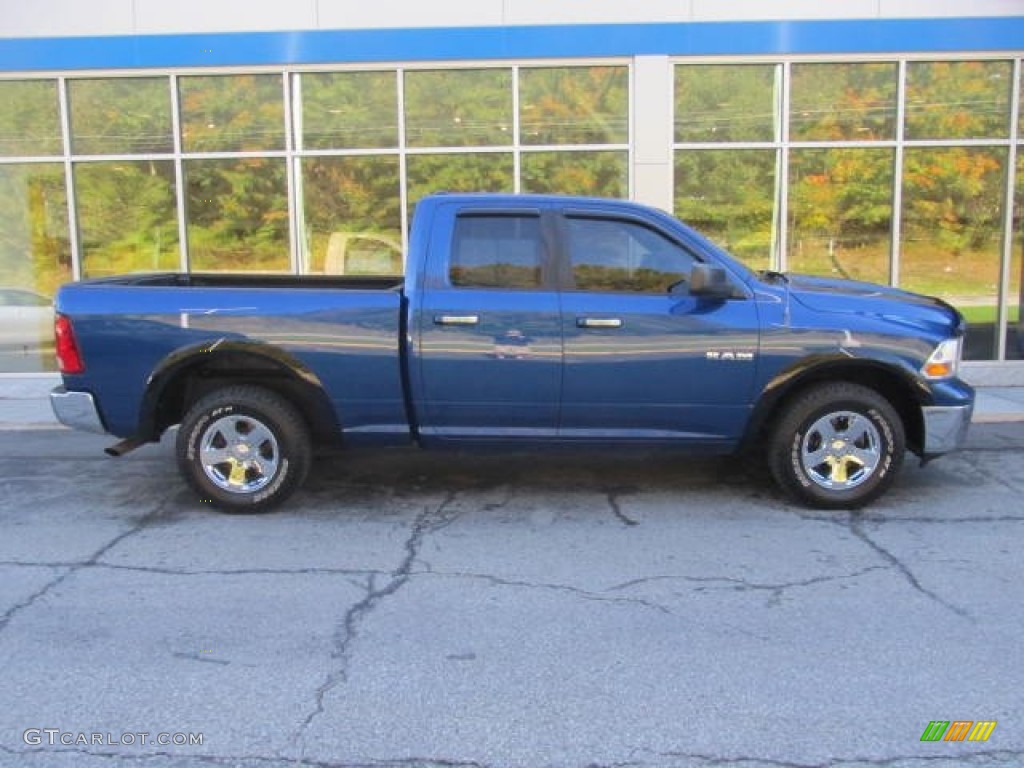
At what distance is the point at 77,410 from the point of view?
554 centimetres

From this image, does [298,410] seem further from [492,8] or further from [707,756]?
[492,8]

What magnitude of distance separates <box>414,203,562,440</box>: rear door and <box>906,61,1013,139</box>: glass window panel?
24.1 feet

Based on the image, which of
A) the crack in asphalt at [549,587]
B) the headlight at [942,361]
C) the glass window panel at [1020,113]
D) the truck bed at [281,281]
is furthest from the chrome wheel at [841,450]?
the glass window panel at [1020,113]

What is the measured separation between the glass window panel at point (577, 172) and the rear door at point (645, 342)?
564 centimetres

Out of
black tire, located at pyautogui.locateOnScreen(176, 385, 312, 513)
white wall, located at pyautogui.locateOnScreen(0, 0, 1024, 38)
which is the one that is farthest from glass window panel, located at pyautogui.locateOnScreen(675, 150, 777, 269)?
black tire, located at pyautogui.locateOnScreen(176, 385, 312, 513)

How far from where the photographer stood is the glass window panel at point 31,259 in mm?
11367

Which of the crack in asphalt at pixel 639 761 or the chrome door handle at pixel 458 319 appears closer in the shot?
the crack in asphalt at pixel 639 761

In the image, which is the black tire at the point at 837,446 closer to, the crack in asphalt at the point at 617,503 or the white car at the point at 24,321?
the crack in asphalt at the point at 617,503

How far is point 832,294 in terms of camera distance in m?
5.54

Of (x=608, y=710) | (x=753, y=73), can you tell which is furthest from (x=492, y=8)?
(x=608, y=710)

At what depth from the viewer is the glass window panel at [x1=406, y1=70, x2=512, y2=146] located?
427 inches

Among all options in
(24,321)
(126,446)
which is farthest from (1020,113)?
(24,321)

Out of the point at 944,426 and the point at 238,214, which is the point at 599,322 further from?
the point at 238,214

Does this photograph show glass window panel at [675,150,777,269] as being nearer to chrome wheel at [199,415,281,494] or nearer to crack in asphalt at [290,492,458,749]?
crack in asphalt at [290,492,458,749]
